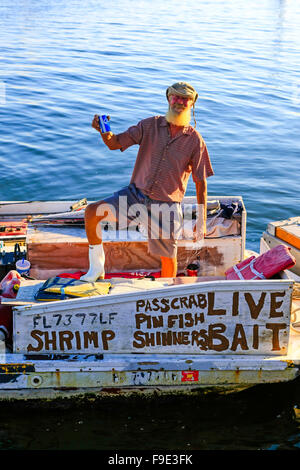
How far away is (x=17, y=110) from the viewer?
1517 cm

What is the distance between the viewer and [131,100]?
1650cm

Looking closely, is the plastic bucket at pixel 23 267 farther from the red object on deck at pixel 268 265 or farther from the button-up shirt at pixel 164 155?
the red object on deck at pixel 268 265

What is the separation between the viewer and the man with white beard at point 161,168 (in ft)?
16.9

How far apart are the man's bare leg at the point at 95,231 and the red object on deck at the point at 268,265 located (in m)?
1.21

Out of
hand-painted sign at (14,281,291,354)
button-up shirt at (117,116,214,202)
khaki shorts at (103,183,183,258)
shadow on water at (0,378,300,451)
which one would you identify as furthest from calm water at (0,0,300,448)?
button-up shirt at (117,116,214,202)

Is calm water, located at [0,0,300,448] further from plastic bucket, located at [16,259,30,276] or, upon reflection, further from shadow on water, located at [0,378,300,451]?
plastic bucket, located at [16,259,30,276]

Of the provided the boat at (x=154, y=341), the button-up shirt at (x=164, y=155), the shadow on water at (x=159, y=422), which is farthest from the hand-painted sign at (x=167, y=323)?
the button-up shirt at (x=164, y=155)

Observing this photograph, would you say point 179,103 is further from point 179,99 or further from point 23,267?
point 23,267

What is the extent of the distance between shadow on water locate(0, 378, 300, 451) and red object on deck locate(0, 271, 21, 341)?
64cm

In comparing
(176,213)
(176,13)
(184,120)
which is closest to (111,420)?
(176,213)

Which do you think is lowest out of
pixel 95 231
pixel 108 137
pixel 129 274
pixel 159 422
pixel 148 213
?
pixel 159 422

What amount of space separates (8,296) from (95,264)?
2.71 ft

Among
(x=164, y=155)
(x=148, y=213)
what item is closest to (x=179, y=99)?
(x=164, y=155)

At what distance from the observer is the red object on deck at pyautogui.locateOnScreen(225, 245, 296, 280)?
495 cm
